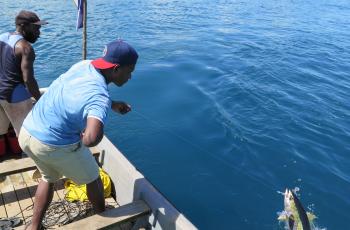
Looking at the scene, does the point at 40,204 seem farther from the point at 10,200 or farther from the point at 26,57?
the point at 26,57

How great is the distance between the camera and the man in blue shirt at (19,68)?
17.6 ft

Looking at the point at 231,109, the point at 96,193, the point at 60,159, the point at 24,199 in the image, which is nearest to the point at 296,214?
the point at 96,193

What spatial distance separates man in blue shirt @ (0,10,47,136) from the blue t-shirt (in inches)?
56.3

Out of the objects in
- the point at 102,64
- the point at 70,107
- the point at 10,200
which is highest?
the point at 102,64

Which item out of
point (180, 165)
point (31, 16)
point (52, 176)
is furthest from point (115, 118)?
point (52, 176)

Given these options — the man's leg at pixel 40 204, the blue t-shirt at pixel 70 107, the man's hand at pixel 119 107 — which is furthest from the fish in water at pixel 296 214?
the man's leg at pixel 40 204

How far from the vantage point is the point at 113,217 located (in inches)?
191

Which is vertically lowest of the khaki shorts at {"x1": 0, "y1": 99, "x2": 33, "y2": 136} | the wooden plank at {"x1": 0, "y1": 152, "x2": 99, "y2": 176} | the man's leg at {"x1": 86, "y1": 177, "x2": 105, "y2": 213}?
the wooden plank at {"x1": 0, "y1": 152, "x2": 99, "y2": 176}

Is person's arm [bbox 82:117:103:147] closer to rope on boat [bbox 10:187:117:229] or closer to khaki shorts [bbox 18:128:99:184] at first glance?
khaki shorts [bbox 18:128:99:184]

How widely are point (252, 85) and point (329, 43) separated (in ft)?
24.0

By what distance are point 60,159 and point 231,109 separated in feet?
25.1

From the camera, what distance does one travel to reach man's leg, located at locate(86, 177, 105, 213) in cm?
472

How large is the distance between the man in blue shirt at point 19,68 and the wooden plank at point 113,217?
1960mm

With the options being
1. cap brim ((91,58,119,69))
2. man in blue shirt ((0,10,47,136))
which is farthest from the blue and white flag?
cap brim ((91,58,119,69))
